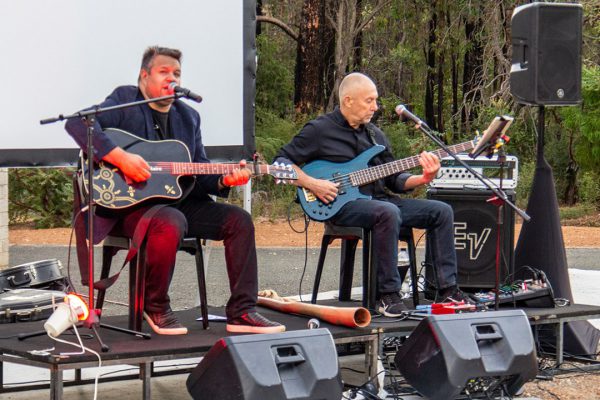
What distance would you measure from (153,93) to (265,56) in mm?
16765

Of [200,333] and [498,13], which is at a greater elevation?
[498,13]

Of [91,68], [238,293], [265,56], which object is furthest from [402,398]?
[265,56]

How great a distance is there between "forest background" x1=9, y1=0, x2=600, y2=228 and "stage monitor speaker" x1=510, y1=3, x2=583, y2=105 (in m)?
7.84

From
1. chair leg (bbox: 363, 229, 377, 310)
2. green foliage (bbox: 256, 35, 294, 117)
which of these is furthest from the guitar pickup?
Result: green foliage (bbox: 256, 35, 294, 117)

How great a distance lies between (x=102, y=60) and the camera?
6.47 m

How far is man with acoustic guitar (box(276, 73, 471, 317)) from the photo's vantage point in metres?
6.16

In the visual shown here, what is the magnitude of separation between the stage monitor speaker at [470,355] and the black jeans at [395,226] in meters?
0.91

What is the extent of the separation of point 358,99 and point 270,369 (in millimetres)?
2426

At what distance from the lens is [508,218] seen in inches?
276

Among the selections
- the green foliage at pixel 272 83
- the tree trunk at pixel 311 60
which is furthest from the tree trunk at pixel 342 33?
the green foliage at pixel 272 83

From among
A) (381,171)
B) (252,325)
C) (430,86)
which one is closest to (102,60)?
(381,171)

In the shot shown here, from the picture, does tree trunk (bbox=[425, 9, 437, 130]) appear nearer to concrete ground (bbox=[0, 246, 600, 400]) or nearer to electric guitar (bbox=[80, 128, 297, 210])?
concrete ground (bbox=[0, 246, 600, 400])

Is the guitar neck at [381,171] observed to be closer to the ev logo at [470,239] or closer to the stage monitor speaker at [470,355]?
the ev logo at [470,239]

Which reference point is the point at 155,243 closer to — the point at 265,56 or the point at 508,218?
the point at 508,218
